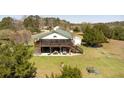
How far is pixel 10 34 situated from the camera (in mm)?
2393

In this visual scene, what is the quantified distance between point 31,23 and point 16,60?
491mm

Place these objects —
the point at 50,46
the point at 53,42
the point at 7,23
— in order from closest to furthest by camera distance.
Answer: the point at 7,23 < the point at 50,46 < the point at 53,42

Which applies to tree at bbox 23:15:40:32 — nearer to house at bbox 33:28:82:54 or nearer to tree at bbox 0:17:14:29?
tree at bbox 0:17:14:29

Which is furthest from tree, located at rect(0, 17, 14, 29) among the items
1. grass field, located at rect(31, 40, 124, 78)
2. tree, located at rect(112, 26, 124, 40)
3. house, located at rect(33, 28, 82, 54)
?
tree, located at rect(112, 26, 124, 40)

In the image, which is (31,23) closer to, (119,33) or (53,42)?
(119,33)

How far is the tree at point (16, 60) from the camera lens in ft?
8.07

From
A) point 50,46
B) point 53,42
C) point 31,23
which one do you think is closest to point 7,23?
point 31,23

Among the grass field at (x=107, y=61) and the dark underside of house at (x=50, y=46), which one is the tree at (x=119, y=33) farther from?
the dark underside of house at (x=50, y=46)

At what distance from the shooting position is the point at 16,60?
2762 millimetres

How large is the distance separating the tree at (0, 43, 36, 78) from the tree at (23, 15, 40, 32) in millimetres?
236

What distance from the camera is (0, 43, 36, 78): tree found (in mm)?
2460
